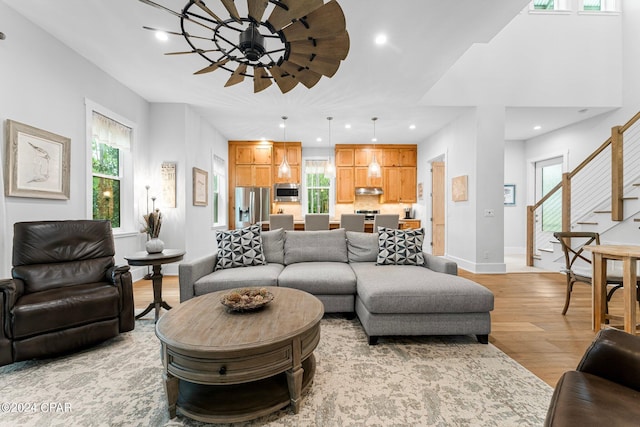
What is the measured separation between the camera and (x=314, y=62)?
1.95m

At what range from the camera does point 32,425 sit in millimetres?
1417

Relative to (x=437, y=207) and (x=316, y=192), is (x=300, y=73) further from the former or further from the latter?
(x=316, y=192)

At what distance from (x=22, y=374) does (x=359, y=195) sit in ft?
21.2

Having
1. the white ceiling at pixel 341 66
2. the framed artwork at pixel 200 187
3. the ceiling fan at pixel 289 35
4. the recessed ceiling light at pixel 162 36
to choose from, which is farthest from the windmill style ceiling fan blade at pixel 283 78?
the framed artwork at pixel 200 187

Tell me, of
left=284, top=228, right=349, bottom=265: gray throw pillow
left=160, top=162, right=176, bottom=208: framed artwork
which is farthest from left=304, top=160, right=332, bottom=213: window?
left=284, top=228, right=349, bottom=265: gray throw pillow

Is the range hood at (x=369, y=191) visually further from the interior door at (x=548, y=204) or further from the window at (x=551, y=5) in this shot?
the window at (x=551, y=5)

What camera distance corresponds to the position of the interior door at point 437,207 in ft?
21.0

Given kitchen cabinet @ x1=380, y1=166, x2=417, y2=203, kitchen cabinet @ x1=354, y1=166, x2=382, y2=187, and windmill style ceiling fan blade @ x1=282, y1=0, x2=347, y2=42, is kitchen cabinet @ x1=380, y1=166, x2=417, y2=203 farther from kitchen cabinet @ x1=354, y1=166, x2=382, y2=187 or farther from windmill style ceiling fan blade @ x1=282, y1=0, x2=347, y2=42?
windmill style ceiling fan blade @ x1=282, y1=0, x2=347, y2=42

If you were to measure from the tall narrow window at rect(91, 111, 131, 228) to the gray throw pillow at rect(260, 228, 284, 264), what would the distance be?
2.16 m

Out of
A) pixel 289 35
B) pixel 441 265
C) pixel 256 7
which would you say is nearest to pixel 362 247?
pixel 441 265

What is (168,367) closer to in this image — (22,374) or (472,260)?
(22,374)

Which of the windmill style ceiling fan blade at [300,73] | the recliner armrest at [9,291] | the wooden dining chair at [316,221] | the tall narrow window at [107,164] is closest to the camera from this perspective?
the recliner armrest at [9,291]

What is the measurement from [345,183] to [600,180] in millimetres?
4838

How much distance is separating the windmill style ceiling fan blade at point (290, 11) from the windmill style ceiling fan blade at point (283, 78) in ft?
1.57
